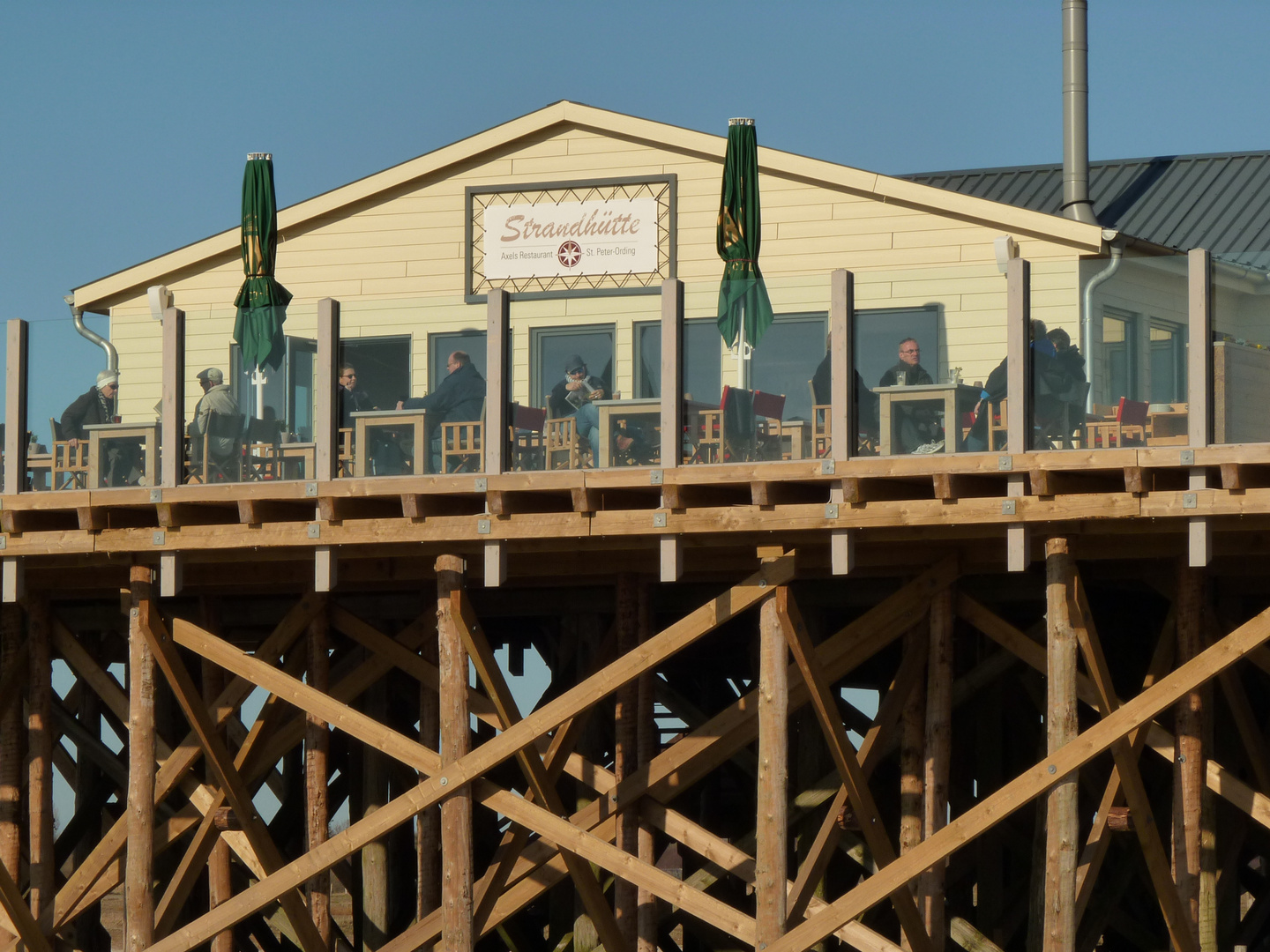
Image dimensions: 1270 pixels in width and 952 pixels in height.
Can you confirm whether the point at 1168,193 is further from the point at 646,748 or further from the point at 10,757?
the point at 10,757

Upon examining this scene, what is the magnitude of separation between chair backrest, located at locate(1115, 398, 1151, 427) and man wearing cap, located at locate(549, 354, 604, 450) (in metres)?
4.00

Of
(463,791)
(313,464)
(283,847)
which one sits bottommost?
(283,847)

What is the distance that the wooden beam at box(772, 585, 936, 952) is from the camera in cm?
1662

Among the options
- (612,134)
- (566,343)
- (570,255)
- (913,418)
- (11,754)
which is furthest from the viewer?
(612,134)

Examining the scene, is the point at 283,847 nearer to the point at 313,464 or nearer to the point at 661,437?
the point at 313,464

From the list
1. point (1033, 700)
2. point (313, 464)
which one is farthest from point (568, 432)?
point (1033, 700)

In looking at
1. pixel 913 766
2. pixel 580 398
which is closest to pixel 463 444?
pixel 580 398

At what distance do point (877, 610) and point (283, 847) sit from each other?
8.24 m

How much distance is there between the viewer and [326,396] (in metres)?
17.5

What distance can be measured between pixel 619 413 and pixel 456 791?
127 inches

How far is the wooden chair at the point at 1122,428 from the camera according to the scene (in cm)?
1586

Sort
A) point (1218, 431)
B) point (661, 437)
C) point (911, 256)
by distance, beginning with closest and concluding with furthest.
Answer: point (1218, 431) < point (661, 437) < point (911, 256)

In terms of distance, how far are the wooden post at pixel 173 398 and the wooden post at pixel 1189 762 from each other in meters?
8.18

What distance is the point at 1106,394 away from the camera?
624 inches
